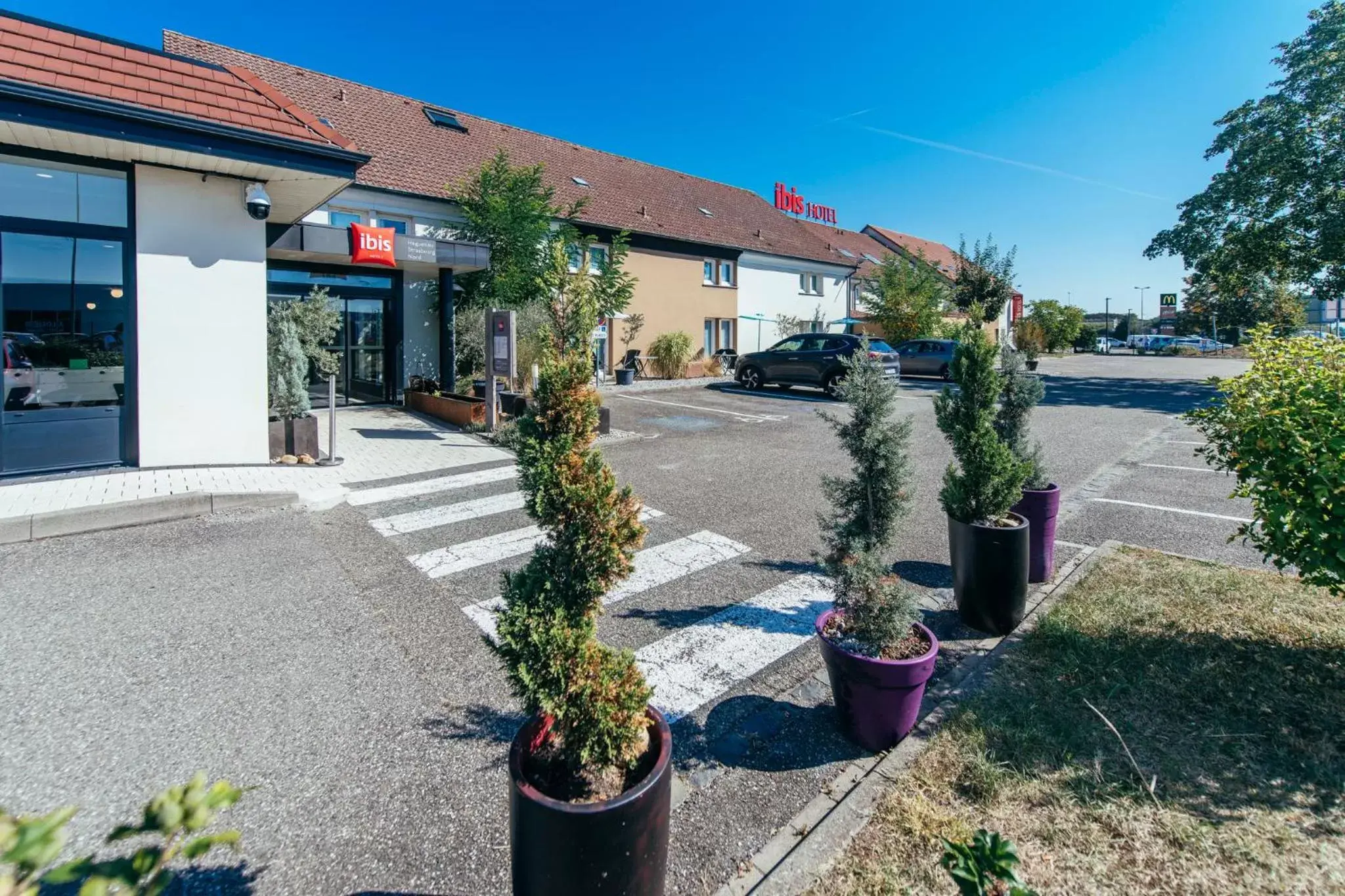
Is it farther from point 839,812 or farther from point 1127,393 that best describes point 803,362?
point 839,812

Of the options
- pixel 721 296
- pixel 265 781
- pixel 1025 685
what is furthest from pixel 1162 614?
pixel 721 296

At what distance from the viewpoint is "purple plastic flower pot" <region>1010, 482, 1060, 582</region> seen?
5.00m

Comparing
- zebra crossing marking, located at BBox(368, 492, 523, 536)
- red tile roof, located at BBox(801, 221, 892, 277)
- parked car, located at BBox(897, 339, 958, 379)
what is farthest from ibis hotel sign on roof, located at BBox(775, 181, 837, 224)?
zebra crossing marking, located at BBox(368, 492, 523, 536)

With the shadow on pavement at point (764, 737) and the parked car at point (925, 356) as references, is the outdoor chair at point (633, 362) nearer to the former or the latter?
the parked car at point (925, 356)

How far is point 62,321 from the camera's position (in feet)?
23.0

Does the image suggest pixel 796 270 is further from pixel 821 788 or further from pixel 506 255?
pixel 821 788

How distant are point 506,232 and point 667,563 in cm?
1181

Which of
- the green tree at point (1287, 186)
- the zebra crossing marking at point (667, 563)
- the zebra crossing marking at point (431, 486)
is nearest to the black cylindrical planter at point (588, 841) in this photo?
the zebra crossing marking at point (667, 563)

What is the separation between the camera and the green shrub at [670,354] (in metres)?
21.7

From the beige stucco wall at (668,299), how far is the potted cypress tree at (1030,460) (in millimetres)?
16642

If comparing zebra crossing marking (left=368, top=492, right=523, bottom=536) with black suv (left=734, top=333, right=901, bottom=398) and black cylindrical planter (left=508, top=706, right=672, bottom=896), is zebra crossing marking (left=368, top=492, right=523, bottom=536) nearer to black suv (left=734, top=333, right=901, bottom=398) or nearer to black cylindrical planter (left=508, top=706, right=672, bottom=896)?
black cylindrical planter (left=508, top=706, right=672, bottom=896)

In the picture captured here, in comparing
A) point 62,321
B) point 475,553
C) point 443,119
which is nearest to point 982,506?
point 475,553

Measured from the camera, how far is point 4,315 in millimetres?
6680

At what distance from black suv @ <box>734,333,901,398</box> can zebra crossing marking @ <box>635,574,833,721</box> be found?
13656mm
